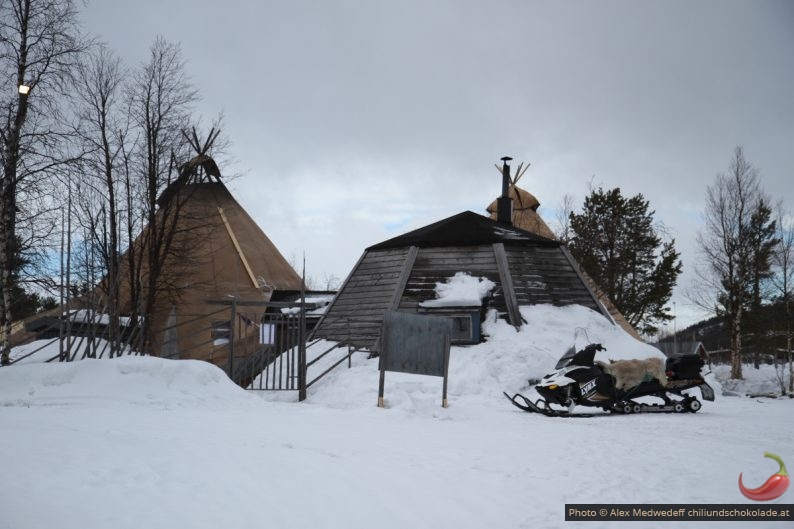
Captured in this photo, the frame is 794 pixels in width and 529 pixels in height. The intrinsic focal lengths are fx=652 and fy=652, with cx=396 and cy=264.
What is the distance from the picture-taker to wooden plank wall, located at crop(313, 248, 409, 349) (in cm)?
1777

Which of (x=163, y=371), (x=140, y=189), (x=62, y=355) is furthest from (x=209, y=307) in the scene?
(x=163, y=371)

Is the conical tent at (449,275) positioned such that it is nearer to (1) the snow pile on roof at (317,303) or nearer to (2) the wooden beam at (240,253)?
(1) the snow pile on roof at (317,303)

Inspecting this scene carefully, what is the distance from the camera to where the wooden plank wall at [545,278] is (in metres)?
17.8

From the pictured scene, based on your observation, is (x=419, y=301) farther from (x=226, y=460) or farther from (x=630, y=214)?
(x=630, y=214)

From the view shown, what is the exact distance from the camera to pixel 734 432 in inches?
352

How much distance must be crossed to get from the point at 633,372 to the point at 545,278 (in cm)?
714

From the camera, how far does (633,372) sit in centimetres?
1148

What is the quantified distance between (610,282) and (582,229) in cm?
306

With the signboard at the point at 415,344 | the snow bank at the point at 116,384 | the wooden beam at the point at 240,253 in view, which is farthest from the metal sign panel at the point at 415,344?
the wooden beam at the point at 240,253

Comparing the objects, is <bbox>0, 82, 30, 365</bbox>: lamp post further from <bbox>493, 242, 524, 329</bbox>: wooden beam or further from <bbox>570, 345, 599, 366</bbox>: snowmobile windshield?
<bbox>493, 242, 524, 329</bbox>: wooden beam

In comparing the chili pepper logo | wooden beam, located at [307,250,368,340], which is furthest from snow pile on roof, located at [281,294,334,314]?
the chili pepper logo

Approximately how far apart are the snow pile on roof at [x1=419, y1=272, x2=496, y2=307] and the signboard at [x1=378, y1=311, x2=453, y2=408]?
504 centimetres

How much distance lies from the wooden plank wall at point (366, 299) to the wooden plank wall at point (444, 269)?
1.66ft

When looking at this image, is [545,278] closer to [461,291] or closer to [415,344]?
[461,291]
